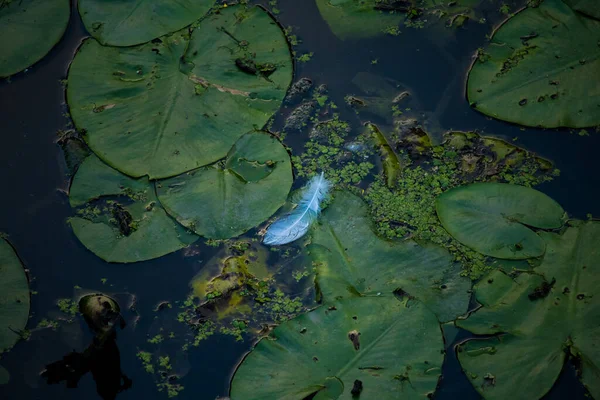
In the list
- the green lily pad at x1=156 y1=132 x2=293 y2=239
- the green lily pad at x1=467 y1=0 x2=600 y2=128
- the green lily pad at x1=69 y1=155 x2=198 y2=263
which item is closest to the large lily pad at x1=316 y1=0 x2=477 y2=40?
the green lily pad at x1=467 y1=0 x2=600 y2=128

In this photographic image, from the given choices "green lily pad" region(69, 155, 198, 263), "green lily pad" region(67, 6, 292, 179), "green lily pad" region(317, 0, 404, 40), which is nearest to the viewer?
"green lily pad" region(69, 155, 198, 263)

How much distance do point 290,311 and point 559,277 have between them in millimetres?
993

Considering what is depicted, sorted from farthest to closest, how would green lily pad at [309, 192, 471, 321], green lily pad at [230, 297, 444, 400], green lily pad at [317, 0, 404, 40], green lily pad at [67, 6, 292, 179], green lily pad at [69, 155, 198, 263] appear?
1. green lily pad at [317, 0, 404, 40]
2. green lily pad at [67, 6, 292, 179]
3. green lily pad at [69, 155, 198, 263]
4. green lily pad at [309, 192, 471, 321]
5. green lily pad at [230, 297, 444, 400]

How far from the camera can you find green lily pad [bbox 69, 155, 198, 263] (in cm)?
200

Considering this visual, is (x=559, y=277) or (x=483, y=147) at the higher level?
(x=483, y=147)

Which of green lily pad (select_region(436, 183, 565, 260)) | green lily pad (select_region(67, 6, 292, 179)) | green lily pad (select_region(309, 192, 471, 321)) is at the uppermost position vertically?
green lily pad (select_region(67, 6, 292, 179))

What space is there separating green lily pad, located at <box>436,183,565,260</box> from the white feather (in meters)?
0.49

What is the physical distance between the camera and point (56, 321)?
1985 millimetres

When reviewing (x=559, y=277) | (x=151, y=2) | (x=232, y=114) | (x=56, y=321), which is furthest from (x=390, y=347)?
(x=151, y=2)

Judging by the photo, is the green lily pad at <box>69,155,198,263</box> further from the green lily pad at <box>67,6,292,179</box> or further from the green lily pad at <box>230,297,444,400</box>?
the green lily pad at <box>230,297,444,400</box>

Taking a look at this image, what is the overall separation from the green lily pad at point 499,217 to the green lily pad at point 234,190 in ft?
2.18

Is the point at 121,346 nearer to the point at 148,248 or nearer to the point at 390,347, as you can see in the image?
the point at 148,248

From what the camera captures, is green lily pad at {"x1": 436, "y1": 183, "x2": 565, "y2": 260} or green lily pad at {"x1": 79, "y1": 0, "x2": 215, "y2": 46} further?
green lily pad at {"x1": 79, "y1": 0, "x2": 215, "y2": 46}

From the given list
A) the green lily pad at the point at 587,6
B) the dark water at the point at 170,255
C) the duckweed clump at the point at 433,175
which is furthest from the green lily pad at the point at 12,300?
the green lily pad at the point at 587,6
